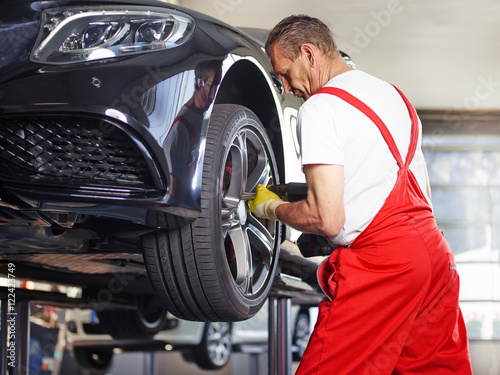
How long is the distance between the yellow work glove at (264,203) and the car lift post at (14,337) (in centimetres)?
119

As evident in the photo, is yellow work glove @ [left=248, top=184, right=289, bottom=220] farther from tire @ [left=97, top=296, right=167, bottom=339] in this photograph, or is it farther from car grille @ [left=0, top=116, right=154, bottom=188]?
tire @ [left=97, top=296, right=167, bottom=339]

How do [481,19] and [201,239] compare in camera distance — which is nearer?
[201,239]

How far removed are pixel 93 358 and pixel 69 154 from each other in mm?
3603

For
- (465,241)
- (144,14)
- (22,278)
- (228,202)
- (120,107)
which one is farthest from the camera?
(465,241)

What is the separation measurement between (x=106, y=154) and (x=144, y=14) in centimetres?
34

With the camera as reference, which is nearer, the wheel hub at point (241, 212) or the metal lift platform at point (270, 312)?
the wheel hub at point (241, 212)

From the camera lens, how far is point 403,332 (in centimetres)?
143

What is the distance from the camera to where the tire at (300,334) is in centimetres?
582

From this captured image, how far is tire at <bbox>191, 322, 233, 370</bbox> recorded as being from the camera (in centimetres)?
448

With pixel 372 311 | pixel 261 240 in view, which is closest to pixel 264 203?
pixel 261 240

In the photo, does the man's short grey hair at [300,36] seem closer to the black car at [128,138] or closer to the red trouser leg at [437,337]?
the black car at [128,138]

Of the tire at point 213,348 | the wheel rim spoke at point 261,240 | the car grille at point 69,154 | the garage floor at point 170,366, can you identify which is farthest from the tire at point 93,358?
the car grille at point 69,154

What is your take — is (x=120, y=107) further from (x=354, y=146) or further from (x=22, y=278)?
(x=22, y=278)

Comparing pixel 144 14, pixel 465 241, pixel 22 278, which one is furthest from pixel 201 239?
pixel 465 241
